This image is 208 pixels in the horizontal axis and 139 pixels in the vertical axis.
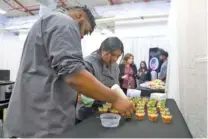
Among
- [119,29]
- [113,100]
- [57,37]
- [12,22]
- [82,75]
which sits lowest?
[113,100]

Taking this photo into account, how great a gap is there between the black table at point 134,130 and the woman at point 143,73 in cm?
340

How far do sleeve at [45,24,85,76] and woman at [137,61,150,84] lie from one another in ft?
12.1

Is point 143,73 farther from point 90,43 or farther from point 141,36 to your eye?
point 90,43

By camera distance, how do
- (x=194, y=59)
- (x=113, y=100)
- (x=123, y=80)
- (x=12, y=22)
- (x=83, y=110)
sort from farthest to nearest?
1. (x=12, y=22)
2. (x=123, y=80)
3. (x=83, y=110)
4. (x=194, y=59)
5. (x=113, y=100)

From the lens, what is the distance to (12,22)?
19.9 ft

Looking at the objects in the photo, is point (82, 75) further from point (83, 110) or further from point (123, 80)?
point (123, 80)

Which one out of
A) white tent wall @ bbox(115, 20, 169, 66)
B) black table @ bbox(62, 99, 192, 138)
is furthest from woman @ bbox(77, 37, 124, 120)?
white tent wall @ bbox(115, 20, 169, 66)

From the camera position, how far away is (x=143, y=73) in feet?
14.7

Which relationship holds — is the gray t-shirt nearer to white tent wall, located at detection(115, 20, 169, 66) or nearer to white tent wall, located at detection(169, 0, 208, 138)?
white tent wall, located at detection(169, 0, 208, 138)

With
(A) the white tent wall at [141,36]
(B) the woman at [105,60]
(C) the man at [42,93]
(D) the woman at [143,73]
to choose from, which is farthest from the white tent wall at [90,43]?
(C) the man at [42,93]

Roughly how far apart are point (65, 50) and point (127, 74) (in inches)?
134

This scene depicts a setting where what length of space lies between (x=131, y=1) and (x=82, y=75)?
4503 mm

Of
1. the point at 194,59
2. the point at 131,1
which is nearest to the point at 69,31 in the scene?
the point at 194,59

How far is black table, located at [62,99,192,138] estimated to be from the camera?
0.83 metres
